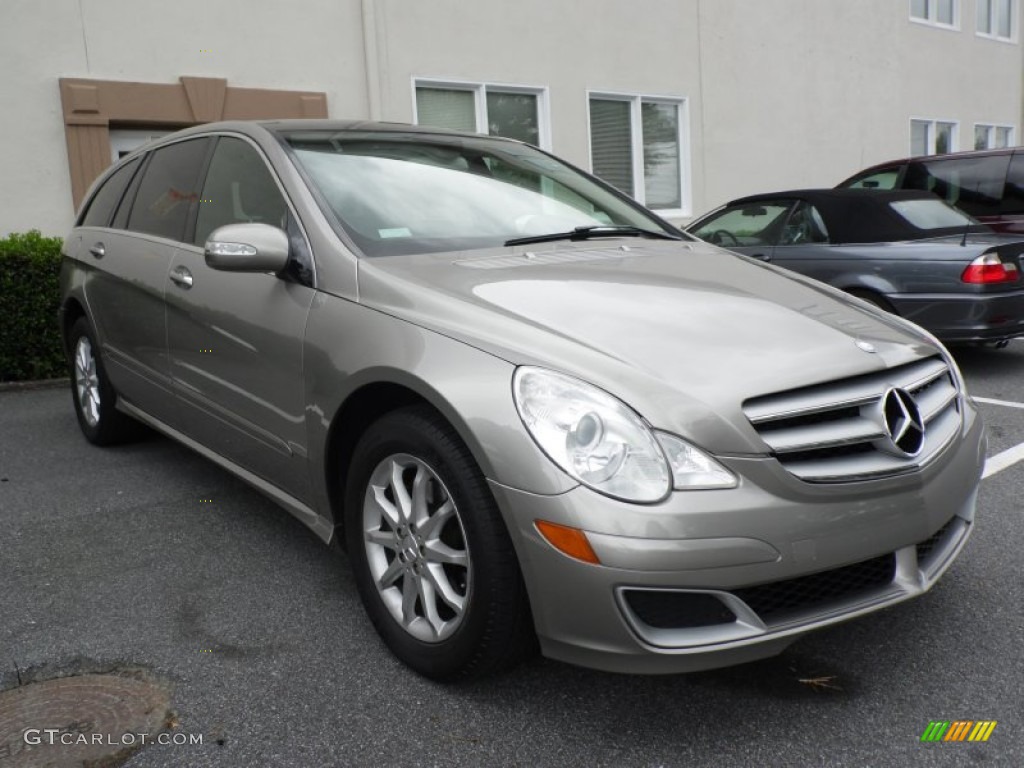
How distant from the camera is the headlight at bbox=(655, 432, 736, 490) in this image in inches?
81.6

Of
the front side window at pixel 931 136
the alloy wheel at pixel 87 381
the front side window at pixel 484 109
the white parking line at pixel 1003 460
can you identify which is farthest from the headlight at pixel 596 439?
the front side window at pixel 931 136

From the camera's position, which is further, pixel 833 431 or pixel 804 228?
pixel 804 228

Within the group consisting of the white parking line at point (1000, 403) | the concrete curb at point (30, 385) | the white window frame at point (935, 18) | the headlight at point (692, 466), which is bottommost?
the white parking line at point (1000, 403)

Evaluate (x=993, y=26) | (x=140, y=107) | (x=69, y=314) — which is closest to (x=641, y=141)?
(x=140, y=107)

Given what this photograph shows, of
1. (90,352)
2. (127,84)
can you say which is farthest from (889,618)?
(127,84)

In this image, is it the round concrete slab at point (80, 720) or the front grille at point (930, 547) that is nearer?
the round concrete slab at point (80, 720)

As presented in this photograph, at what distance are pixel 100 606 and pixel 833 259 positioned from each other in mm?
5596

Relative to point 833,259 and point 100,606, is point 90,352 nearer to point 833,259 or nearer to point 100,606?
point 100,606

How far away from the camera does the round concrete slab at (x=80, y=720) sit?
223 cm

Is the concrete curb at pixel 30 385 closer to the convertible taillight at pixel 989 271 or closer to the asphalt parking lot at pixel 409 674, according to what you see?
the asphalt parking lot at pixel 409 674

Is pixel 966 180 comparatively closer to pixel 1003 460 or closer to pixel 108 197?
pixel 1003 460

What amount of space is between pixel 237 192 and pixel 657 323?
1.84m

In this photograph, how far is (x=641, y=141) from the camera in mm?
12359

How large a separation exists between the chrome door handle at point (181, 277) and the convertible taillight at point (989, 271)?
5100 mm
